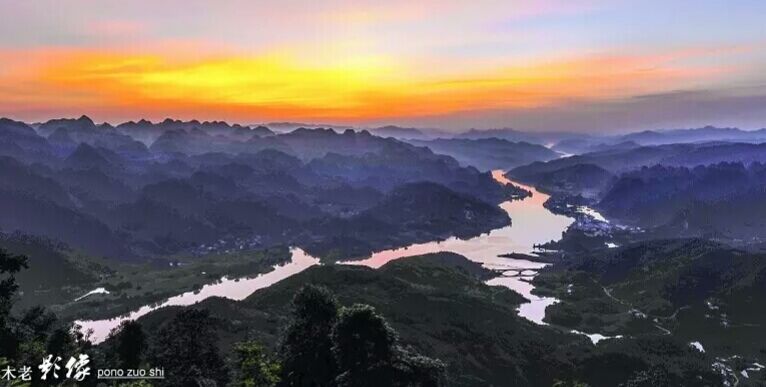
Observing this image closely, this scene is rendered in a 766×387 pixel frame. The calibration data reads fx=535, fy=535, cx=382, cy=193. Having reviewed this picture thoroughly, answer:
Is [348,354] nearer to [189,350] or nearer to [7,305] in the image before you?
[189,350]

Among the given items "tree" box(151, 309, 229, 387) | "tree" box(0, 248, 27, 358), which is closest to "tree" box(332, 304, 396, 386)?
"tree" box(151, 309, 229, 387)

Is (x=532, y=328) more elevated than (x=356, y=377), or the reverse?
(x=356, y=377)

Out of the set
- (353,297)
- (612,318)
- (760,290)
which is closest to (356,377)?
(353,297)

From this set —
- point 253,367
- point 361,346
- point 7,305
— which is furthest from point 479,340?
point 7,305

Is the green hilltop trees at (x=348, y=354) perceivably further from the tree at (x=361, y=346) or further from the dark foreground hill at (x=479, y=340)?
the dark foreground hill at (x=479, y=340)

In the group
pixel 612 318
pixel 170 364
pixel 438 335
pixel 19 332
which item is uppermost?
pixel 19 332

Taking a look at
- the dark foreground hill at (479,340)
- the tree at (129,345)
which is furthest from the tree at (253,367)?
the dark foreground hill at (479,340)

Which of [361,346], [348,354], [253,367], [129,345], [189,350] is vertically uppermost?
[253,367]

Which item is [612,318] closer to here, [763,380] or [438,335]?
[763,380]
